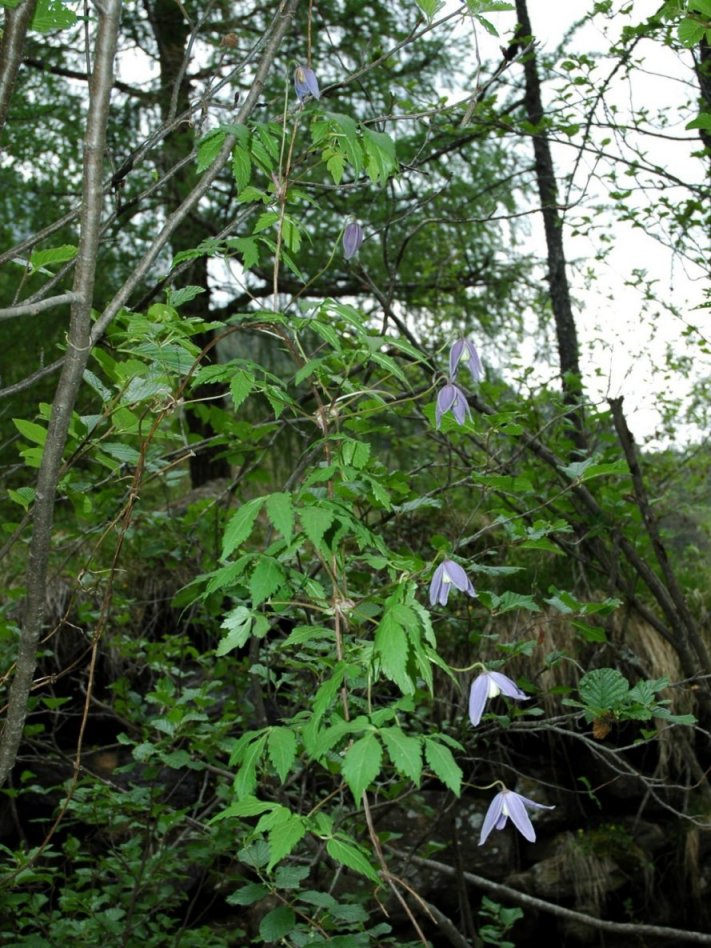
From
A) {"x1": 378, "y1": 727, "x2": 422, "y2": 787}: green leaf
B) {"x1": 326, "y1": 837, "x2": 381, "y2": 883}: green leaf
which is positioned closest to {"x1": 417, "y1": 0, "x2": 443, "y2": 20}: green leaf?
{"x1": 378, "y1": 727, "x2": 422, "y2": 787}: green leaf

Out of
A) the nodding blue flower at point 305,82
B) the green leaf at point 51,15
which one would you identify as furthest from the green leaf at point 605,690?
the green leaf at point 51,15

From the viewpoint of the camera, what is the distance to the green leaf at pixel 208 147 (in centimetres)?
119

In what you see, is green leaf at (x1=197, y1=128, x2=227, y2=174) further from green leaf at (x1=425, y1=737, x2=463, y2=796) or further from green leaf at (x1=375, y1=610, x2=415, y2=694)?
green leaf at (x1=425, y1=737, x2=463, y2=796)

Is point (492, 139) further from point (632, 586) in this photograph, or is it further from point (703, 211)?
point (632, 586)

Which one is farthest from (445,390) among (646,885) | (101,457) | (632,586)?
(646,885)

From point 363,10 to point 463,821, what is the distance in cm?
348

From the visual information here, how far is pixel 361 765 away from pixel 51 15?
95cm

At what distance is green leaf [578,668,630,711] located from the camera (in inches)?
68.1

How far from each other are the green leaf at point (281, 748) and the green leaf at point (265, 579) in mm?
147

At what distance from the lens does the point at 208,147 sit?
1.21 meters

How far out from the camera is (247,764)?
42.3 inches

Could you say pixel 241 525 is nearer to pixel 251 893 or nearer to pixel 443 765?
pixel 443 765

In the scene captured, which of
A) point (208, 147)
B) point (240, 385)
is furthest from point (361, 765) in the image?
point (208, 147)

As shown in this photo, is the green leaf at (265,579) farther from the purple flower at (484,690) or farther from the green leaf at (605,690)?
the green leaf at (605,690)
